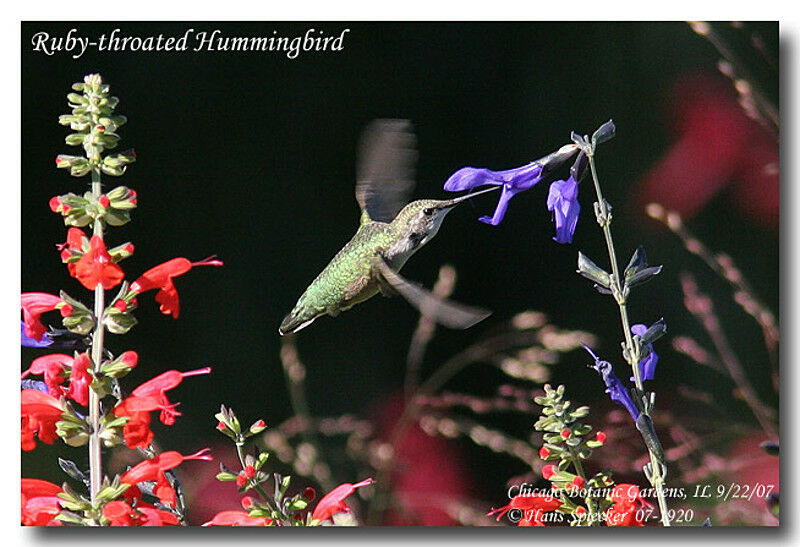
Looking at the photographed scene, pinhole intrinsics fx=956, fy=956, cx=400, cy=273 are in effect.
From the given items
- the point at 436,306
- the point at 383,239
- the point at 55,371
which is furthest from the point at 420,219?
the point at 55,371

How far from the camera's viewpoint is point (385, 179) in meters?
1.89

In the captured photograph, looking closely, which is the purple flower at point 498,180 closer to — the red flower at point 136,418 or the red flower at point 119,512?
the red flower at point 136,418

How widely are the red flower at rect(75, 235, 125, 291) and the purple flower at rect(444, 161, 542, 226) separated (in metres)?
0.63

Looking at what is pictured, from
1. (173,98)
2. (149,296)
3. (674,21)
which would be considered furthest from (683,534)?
(173,98)

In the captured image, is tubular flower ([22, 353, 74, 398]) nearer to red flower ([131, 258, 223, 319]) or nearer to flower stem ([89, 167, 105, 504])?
flower stem ([89, 167, 105, 504])

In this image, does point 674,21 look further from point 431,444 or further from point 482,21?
point 431,444

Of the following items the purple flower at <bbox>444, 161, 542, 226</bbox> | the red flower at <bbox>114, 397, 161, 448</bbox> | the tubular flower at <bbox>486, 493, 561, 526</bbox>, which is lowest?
the tubular flower at <bbox>486, 493, 561, 526</bbox>

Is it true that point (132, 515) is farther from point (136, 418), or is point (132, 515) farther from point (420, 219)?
point (420, 219)

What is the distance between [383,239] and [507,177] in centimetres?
26

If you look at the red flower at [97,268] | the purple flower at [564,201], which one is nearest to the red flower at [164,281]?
the red flower at [97,268]

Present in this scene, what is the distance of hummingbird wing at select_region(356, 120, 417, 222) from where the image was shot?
6.19 feet

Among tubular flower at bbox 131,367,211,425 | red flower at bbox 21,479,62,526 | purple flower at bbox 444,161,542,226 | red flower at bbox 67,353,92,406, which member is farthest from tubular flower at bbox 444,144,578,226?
red flower at bbox 21,479,62,526

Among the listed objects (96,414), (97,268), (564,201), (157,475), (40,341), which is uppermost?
(564,201)
